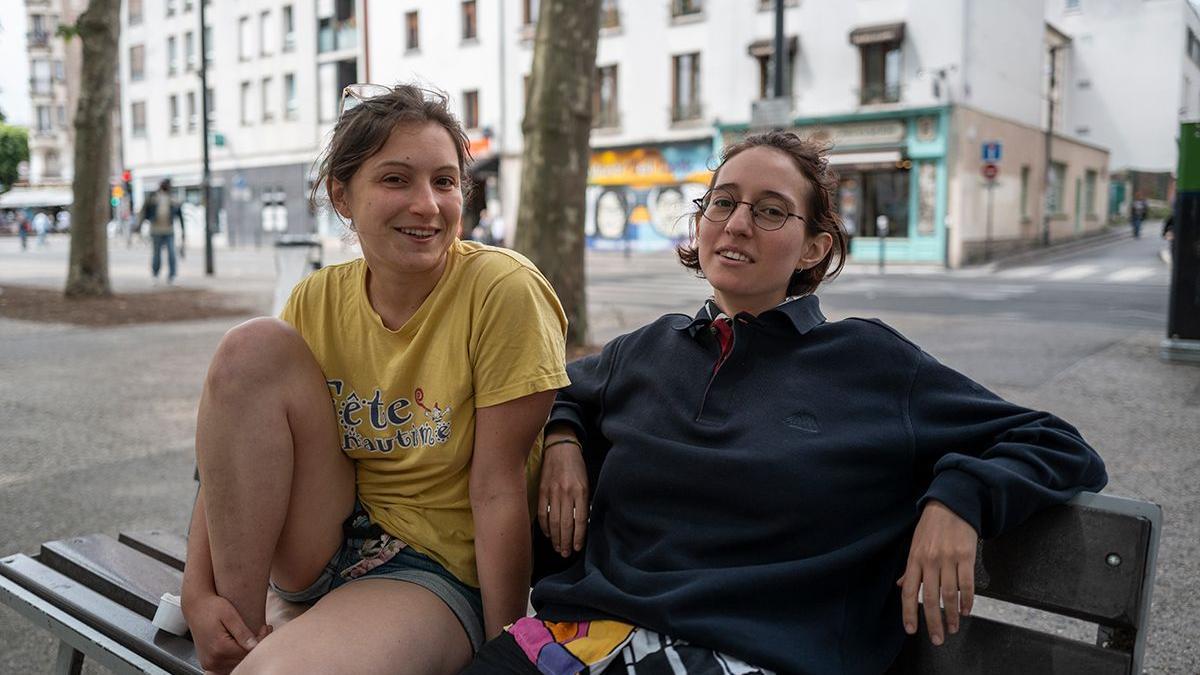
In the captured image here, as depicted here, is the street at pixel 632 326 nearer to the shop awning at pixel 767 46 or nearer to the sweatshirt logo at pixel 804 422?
the sweatshirt logo at pixel 804 422

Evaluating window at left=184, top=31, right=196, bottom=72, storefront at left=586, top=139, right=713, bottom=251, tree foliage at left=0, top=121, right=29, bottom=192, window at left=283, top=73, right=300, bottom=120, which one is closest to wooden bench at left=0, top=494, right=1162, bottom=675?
storefront at left=586, top=139, right=713, bottom=251

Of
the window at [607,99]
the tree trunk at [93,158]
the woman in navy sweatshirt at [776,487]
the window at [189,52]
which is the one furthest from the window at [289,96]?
the woman in navy sweatshirt at [776,487]

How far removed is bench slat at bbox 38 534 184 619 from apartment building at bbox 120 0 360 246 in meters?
34.8

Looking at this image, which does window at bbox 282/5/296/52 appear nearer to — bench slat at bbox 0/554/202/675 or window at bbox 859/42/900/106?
window at bbox 859/42/900/106

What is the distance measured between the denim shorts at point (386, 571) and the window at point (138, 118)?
54.9 metres

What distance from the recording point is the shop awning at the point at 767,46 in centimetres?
2859

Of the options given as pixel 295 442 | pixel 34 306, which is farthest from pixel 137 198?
pixel 295 442

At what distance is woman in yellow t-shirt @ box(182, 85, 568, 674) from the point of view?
1993 mm

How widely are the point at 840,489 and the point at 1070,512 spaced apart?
0.38 meters

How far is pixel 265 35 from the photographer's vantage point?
43938 mm

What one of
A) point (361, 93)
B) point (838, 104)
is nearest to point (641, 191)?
point (838, 104)

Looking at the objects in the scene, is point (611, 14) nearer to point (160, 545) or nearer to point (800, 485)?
point (160, 545)

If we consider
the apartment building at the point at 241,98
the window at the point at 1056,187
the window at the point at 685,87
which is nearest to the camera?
the window at the point at 685,87

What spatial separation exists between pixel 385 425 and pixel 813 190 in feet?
3.37
